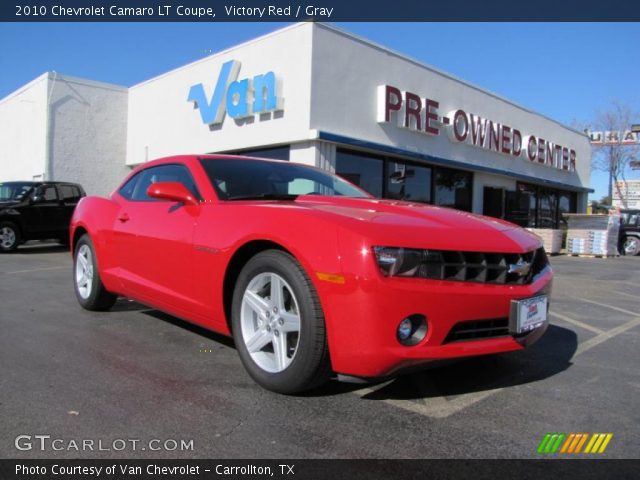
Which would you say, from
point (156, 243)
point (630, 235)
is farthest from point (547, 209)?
point (156, 243)

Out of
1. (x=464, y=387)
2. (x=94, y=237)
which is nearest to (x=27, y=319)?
(x=94, y=237)

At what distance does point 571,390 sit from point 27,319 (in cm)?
457

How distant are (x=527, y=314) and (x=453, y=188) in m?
14.0

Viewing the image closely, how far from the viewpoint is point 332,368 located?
2732mm

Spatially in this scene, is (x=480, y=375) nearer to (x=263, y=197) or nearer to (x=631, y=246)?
(x=263, y=197)

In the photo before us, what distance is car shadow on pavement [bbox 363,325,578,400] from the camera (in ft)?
10.1

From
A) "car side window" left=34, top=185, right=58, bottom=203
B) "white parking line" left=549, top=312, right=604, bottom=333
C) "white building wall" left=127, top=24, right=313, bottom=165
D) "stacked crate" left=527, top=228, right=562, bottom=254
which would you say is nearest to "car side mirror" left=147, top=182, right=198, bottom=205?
"white parking line" left=549, top=312, right=604, bottom=333

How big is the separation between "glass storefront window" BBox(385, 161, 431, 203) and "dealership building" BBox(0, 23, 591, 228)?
39mm

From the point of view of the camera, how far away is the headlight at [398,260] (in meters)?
2.58

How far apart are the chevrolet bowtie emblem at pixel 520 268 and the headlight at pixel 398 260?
64 cm

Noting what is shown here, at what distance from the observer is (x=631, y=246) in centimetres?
1922

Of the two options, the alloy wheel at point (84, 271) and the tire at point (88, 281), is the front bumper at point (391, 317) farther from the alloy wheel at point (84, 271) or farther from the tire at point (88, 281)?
the alloy wheel at point (84, 271)

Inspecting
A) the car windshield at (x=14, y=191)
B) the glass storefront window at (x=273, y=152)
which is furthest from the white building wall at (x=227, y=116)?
the car windshield at (x=14, y=191)
